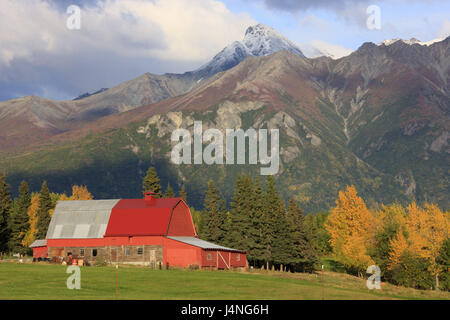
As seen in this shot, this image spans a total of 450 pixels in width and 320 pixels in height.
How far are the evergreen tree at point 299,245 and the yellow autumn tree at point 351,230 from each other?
517 cm

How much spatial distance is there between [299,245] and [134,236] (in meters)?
26.6

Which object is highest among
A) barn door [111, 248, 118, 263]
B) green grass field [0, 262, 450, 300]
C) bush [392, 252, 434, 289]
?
barn door [111, 248, 118, 263]

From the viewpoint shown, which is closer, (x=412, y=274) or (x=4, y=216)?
(x=412, y=274)

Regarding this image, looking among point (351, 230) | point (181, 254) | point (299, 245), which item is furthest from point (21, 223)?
point (351, 230)

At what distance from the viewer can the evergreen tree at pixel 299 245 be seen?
93438 millimetres

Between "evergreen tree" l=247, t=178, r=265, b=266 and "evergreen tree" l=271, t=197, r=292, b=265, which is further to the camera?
"evergreen tree" l=271, t=197, r=292, b=265

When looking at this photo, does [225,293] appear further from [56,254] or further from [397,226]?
[397,226]

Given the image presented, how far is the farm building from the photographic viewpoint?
7856 cm

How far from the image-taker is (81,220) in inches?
3472

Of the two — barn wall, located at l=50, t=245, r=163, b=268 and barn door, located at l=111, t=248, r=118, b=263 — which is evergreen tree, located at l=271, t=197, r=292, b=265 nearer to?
barn wall, located at l=50, t=245, r=163, b=268

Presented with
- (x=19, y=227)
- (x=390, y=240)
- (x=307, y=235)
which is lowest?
(x=390, y=240)

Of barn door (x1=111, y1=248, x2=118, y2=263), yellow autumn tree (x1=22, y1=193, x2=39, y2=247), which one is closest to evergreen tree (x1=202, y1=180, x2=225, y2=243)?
barn door (x1=111, y1=248, x2=118, y2=263)

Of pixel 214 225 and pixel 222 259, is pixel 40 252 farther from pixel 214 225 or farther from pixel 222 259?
pixel 222 259

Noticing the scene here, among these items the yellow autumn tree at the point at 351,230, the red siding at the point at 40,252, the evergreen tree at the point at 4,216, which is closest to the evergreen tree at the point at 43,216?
the evergreen tree at the point at 4,216
